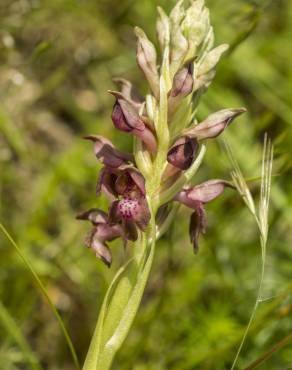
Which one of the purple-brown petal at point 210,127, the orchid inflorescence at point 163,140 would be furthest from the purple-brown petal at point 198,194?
the purple-brown petal at point 210,127

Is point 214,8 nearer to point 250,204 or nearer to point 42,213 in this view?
point 42,213

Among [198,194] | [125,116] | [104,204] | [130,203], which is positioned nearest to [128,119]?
[125,116]

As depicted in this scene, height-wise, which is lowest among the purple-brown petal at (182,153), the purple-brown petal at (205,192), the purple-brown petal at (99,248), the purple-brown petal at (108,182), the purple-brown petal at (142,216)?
the purple-brown petal at (205,192)

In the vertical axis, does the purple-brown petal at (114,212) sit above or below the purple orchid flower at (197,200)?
above

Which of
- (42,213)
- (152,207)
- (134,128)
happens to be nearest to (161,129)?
(134,128)

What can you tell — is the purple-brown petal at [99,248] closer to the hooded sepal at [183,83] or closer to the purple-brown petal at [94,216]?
the purple-brown petal at [94,216]

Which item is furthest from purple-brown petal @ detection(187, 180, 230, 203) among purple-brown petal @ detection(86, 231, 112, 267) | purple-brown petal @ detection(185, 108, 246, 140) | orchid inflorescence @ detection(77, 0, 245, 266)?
purple-brown petal @ detection(86, 231, 112, 267)

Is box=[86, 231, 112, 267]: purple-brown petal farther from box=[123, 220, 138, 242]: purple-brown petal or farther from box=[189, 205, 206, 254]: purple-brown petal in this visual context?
box=[189, 205, 206, 254]: purple-brown petal
